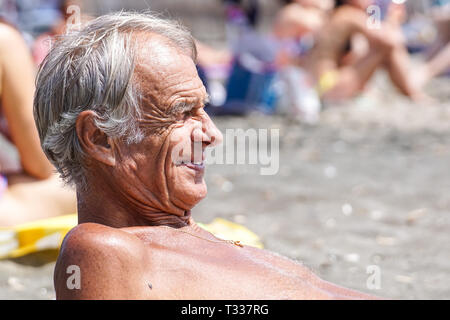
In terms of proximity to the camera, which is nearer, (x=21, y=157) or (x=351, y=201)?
(x=21, y=157)

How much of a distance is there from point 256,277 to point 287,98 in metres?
6.88

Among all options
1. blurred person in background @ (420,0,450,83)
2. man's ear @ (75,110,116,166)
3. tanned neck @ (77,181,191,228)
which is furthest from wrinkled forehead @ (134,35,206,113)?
blurred person in background @ (420,0,450,83)

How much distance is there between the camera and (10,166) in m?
4.09

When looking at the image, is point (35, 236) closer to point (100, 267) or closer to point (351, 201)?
point (100, 267)

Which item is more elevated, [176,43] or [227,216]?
[176,43]

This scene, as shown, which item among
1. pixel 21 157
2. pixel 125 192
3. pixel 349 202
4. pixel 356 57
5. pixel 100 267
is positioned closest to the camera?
pixel 100 267

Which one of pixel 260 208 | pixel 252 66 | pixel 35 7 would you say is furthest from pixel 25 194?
pixel 35 7

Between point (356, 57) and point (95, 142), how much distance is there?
25.9 ft

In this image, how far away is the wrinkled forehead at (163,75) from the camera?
2041mm

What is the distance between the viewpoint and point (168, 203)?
7.07 feet

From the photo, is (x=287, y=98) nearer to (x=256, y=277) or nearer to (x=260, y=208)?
(x=260, y=208)

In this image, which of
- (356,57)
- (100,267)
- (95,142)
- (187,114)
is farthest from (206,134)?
(356,57)

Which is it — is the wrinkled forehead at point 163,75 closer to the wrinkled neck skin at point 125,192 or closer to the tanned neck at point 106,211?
the wrinkled neck skin at point 125,192

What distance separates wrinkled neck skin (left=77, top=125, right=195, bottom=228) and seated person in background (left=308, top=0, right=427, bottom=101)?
738 centimetres
